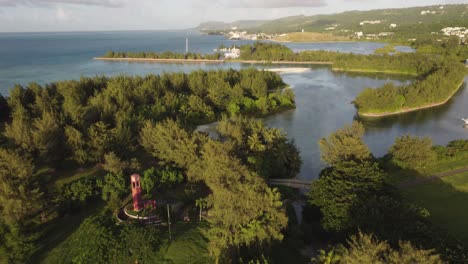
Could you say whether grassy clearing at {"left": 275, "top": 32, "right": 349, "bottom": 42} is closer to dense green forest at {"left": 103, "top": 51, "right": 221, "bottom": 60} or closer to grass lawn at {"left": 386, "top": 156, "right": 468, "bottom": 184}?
dense green forest at {"left": 103, "top": 51, "right": 221, "bottom": 60}

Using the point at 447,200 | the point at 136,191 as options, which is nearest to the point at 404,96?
the point at 447,200

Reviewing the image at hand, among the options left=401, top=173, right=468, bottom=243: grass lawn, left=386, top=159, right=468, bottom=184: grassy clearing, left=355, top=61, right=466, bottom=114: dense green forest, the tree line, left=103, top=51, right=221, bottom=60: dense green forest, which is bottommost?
left=401, top=173, right=468, bottom=243: grass lawn

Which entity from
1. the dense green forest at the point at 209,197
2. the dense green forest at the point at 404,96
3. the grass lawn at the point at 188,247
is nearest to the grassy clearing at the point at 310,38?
the dense green forest at the point at 404,96

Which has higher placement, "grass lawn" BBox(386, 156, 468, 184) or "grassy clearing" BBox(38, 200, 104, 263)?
"grass lawn" BBox(386, 156, 468, 184)

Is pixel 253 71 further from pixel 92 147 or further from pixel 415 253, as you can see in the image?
pixel 415 253

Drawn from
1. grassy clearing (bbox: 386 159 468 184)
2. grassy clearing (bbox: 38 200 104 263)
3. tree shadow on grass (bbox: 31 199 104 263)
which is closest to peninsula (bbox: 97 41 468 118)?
grassy clearing (bbox: 386 159 468 184)

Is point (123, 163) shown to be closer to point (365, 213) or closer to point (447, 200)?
point (365, 213)
